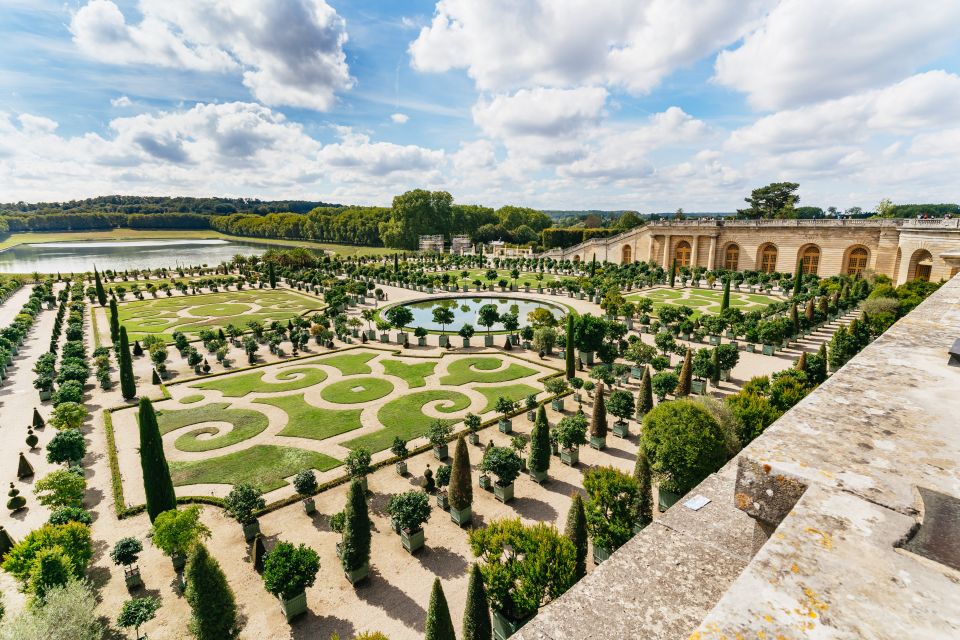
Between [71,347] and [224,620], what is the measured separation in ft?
106

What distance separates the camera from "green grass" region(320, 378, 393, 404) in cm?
2623

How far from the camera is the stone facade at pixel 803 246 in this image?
A: 4653 centimetres

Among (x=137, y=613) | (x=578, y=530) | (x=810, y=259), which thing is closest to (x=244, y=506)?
(x=137, y=613)

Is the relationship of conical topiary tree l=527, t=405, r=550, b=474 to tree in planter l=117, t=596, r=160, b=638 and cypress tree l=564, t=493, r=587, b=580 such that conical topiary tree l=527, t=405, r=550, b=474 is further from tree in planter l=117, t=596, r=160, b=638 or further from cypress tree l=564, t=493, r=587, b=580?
tree in planter l=117, t=596, r=160, b=638

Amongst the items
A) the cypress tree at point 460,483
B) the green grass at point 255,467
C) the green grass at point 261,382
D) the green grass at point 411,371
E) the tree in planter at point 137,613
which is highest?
the cypress tree at point 460,483

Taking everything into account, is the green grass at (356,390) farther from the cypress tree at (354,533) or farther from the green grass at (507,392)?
the cypress tree at (354,533)

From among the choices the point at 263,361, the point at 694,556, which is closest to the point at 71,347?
the point at 263,361

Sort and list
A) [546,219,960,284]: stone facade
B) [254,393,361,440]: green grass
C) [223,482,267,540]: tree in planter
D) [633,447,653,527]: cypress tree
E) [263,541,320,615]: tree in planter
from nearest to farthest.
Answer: [263,541,320,615]: tree in planter
[633,447,653,527]: cypress tree
[223,482,267,540]: tree in planter
[254,393,361,440]: green grass
[546,219,960,284]: stone facade

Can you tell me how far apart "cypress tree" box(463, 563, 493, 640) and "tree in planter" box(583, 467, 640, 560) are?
4.07 m

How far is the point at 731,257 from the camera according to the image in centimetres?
7119

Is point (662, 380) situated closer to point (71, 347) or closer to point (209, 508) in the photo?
point (209, 508)

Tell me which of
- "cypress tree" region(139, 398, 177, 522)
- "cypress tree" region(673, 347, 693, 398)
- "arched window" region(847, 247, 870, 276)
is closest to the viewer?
"cypress tree" region(139, 398, 177, 522)

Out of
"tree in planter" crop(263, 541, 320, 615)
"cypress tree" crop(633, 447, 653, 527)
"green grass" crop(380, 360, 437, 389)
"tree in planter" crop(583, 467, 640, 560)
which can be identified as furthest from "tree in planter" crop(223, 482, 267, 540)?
"green grass" crop(380, 360, 437, 389)

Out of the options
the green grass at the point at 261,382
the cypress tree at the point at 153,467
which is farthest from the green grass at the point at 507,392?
the cypress tree at the point at 153,467
